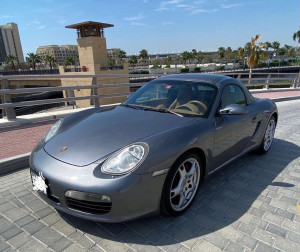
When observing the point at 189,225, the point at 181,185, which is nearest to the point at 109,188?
the point at 181,185

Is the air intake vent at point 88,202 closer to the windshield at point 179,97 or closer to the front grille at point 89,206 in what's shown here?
the front grille at point 89,206

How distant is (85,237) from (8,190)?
148cm

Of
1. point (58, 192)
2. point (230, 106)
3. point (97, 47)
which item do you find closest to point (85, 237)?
point (58, 192)

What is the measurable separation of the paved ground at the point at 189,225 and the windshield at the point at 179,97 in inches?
42.6

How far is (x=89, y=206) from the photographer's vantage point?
2.04m

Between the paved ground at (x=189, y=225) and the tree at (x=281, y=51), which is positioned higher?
the tree at (x=281, y=51)

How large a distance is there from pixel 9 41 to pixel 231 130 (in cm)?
15728

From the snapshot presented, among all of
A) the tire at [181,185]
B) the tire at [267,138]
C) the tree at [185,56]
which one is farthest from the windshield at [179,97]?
the tree at [185,56]

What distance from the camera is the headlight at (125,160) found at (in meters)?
2.03

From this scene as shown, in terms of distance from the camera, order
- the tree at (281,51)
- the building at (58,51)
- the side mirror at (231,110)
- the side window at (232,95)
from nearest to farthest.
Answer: the side mirror at (231,110)
the side window at (232,95)
the tree at (281,51)
the building at (58,51)

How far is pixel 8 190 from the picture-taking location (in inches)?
118

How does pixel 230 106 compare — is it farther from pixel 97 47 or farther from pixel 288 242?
pixel 97 47

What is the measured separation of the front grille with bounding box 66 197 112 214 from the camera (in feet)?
6.58

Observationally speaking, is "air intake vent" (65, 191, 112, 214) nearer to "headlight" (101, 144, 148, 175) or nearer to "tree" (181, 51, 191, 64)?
"headlight" (101, 144, 148, 175)
